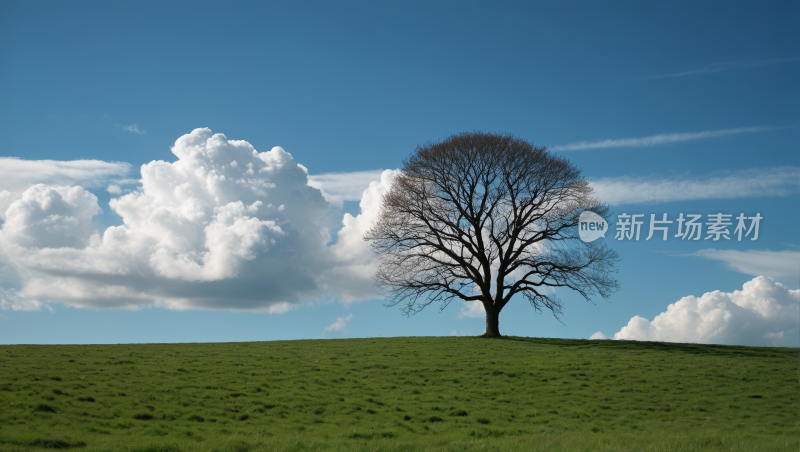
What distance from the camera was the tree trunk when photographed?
1495 inches

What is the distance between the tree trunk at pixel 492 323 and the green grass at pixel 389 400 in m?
7.93

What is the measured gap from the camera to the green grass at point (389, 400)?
13.9m

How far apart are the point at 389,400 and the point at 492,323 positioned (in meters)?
20.1

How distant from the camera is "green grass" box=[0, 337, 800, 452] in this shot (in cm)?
1392

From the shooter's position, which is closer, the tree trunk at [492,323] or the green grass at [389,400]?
the green grass at [389,400]

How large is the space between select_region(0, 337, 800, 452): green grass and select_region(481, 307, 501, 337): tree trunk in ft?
26.0

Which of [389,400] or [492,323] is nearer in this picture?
[389,400]

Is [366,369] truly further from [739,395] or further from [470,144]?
[470,144]

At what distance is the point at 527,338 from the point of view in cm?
3872

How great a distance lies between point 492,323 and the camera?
38.0 metres

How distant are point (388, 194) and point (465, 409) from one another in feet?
76.6

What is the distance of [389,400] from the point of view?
63.3 feet

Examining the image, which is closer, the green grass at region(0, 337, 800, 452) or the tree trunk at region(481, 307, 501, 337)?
the green grass at region(0, 337, 800, 452)

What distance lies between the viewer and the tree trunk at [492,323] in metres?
38.0
